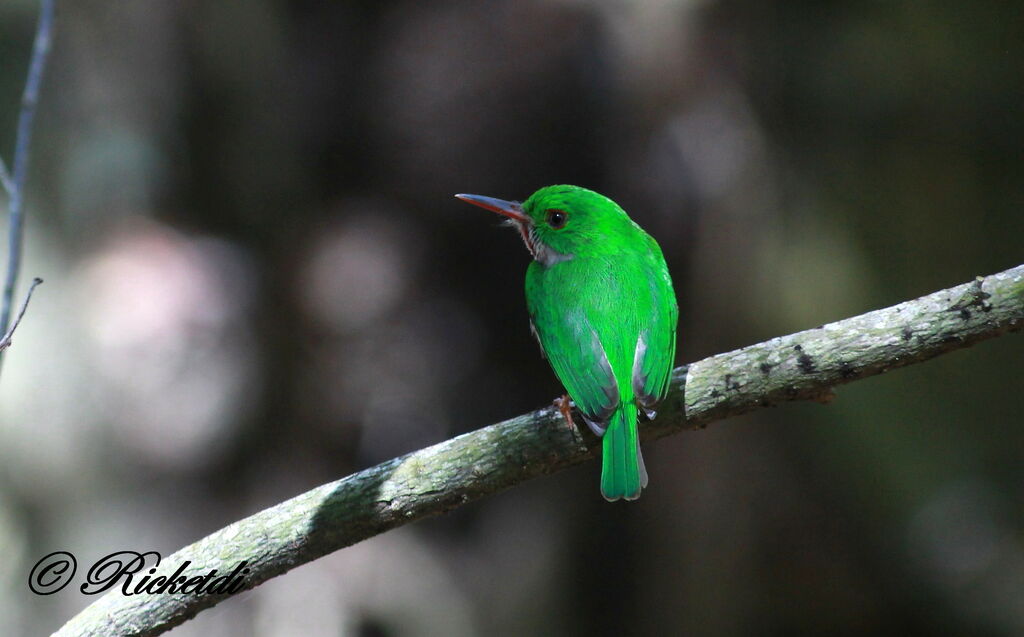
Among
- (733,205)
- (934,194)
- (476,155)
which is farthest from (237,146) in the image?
(934,194)

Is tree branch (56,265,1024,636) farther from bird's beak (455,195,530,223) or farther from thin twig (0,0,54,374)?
bird's beak (455,195,530,223)

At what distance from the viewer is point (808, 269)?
643 cm

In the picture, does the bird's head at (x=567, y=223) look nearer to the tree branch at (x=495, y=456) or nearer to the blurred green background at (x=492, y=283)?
the tree branch at (x=495, y=456)

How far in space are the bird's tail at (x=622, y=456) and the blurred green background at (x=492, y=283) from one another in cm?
313

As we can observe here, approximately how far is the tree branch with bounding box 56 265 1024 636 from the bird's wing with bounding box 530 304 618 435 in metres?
0.24

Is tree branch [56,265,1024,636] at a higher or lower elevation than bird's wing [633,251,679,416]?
lower

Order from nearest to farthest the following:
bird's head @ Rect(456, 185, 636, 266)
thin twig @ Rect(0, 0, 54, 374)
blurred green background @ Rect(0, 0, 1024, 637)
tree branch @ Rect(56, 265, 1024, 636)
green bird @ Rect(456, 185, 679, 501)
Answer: thin twig @ Rect(0, 0, 54, 374) < tree branch @ Rect(56, 265, 1024, 636) < green bird @ Rect(456, 185, 679, 501) < bird's head @ Rect(456, 185, 636, 266) < blurred green background @ Rect(0, 0, 1024, 637)

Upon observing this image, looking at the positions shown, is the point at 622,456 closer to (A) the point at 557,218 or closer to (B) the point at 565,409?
(B) the point at 565,409

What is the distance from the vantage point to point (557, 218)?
12.1 ft

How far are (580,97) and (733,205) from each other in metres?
1.16

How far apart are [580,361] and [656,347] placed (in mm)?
251

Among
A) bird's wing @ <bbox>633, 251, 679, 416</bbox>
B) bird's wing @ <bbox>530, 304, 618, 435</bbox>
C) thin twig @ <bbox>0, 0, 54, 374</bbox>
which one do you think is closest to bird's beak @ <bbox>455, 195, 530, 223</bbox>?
bird's wing @ <bbox>530, 304, 618, 435</bbox>

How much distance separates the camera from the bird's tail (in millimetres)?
2984

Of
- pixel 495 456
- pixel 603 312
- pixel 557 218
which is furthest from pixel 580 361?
pixel 557 218
